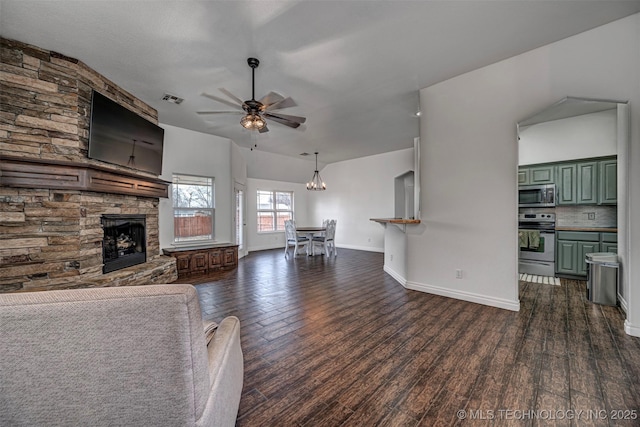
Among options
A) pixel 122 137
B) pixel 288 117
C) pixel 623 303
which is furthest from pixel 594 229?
pixel 122 137

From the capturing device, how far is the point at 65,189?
9.66 ft

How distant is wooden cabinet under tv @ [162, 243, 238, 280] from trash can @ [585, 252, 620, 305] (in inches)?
233

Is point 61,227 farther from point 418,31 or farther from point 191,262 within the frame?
point 418,31

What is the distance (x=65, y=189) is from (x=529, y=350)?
499cm

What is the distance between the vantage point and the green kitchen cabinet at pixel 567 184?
4184 mm

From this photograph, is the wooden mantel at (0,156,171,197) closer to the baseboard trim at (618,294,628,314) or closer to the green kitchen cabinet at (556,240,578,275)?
the baseboard trim at (618,294,628,314)

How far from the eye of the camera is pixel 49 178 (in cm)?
282

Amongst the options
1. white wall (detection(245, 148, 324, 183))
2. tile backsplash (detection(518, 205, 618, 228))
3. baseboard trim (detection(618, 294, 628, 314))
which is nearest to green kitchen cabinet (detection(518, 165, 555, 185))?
tile backsplash (detection(518, 205, 618, 228))

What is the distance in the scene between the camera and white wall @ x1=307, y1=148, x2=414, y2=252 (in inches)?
301

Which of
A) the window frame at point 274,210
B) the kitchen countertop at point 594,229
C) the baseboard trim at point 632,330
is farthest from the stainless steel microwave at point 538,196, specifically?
the window frame at point 274,210

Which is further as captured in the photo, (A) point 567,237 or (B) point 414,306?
(A) point 567,237

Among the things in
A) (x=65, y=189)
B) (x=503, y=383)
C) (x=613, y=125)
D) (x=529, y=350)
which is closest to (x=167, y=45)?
(x=65, y=189)

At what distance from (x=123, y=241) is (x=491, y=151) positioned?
530cm

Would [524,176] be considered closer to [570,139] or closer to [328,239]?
[570,139]
